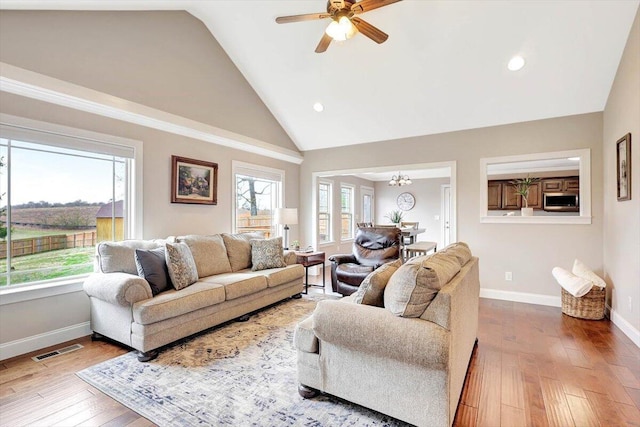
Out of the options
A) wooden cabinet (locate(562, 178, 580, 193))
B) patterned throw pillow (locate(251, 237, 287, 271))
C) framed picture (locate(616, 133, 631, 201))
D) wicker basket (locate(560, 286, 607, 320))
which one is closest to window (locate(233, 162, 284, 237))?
patterned throw pillow (locate(251, 237, 287, 271))

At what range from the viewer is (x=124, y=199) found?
11.7 feet

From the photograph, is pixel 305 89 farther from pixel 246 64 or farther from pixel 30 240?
pixel 30 240

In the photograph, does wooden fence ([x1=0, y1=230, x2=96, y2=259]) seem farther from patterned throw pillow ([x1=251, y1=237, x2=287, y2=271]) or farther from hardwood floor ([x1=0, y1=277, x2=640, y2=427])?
patterned throw pillow ([x1=251, y1=237, x2=287, y2=271])

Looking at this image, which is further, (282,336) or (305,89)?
(305,89)

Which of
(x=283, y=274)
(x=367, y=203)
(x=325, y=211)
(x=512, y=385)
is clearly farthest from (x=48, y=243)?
(x=367, y=203)

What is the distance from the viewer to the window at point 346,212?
8195 mm

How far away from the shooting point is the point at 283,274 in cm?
404

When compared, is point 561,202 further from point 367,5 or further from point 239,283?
point 239,283

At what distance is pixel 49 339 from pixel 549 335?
4900 mm

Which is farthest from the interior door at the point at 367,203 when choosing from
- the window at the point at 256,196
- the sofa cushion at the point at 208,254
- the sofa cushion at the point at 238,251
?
the sofa cushion at the point at 208,254

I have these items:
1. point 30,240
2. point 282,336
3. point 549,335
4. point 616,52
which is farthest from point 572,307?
point 30,240

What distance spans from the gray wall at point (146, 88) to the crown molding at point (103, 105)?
6 cm

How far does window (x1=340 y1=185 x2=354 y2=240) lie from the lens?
8.20m

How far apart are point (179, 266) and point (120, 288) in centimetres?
58
